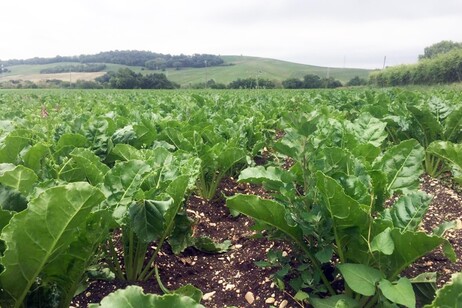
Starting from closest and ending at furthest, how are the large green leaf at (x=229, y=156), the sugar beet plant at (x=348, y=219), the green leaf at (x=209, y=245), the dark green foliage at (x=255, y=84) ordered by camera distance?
the sugar beet plant at (x=348, y=219), the green leaf at (x=209, y=245), the large green leaf at (x=229, y=156), the dark green foliage at (x=255, y=84)

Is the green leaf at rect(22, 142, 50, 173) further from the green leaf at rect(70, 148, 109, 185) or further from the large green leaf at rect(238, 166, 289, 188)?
the large green leaf at rect(238, 166, 289, 188)

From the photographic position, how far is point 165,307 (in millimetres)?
1047

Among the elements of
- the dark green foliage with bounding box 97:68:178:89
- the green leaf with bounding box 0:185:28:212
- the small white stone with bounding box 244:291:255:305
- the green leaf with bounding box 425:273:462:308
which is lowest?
the dark green foliage with bounding box 97:68:178:89

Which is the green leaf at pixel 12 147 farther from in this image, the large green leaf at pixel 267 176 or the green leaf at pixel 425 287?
the green leaf at pixel 425 287

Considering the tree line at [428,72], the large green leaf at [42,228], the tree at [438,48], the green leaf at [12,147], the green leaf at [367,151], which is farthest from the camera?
the tree at [438,48]

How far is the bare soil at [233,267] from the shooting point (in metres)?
2.31

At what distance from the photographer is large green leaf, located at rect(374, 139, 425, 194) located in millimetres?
2463

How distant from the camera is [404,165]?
8.23 feet

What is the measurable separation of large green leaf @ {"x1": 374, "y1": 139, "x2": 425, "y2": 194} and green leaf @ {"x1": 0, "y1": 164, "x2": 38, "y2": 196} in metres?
1.87

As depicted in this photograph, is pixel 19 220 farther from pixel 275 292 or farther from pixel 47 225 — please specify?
pixel 275 292

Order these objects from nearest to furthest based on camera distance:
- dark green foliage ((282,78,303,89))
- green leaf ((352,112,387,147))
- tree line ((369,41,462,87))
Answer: green leaf ((352,112,387,147)), tree line ((369,41,462,87)), dark green foliage ((282,78,303,89))

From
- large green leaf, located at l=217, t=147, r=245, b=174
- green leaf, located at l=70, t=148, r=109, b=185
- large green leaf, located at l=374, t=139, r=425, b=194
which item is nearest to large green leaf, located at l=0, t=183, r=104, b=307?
green leaf, located at l=70, t=148, r=109, b=185

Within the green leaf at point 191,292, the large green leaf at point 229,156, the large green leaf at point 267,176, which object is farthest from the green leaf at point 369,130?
the green leaf at point 191,292

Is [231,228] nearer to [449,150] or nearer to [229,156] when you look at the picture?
[229,156]
